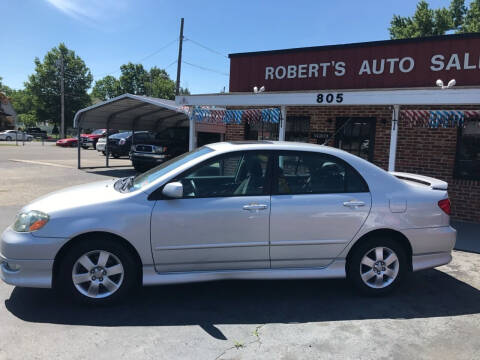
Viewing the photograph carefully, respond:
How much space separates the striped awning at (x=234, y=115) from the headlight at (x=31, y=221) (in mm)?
5741

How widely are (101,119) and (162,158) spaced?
4.07m

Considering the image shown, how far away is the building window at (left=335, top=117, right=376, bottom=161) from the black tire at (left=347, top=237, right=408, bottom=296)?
5.07 m

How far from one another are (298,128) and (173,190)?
22.1 ft

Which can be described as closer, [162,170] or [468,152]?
[162,170]

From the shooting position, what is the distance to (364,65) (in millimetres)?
9180

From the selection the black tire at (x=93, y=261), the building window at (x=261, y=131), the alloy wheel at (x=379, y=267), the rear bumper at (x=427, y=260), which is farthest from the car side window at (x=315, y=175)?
the building window at (x=261, y=131)

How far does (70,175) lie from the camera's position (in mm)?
12977

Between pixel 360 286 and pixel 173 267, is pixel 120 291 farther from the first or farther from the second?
pixel 360 286

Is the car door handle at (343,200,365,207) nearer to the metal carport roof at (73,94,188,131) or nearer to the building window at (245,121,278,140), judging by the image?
the building window at (245,121,278,140)

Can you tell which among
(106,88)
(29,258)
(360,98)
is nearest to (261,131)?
(360,98)

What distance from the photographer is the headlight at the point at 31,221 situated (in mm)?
3475

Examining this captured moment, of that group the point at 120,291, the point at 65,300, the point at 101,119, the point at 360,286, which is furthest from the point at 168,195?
the point at 101,119

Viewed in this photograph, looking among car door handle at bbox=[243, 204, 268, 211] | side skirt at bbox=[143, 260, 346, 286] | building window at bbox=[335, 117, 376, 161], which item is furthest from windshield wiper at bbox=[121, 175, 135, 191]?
building window at bbox=[335, 117, 376, 161]

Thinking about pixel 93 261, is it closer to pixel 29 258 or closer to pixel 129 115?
pixel 29 258
